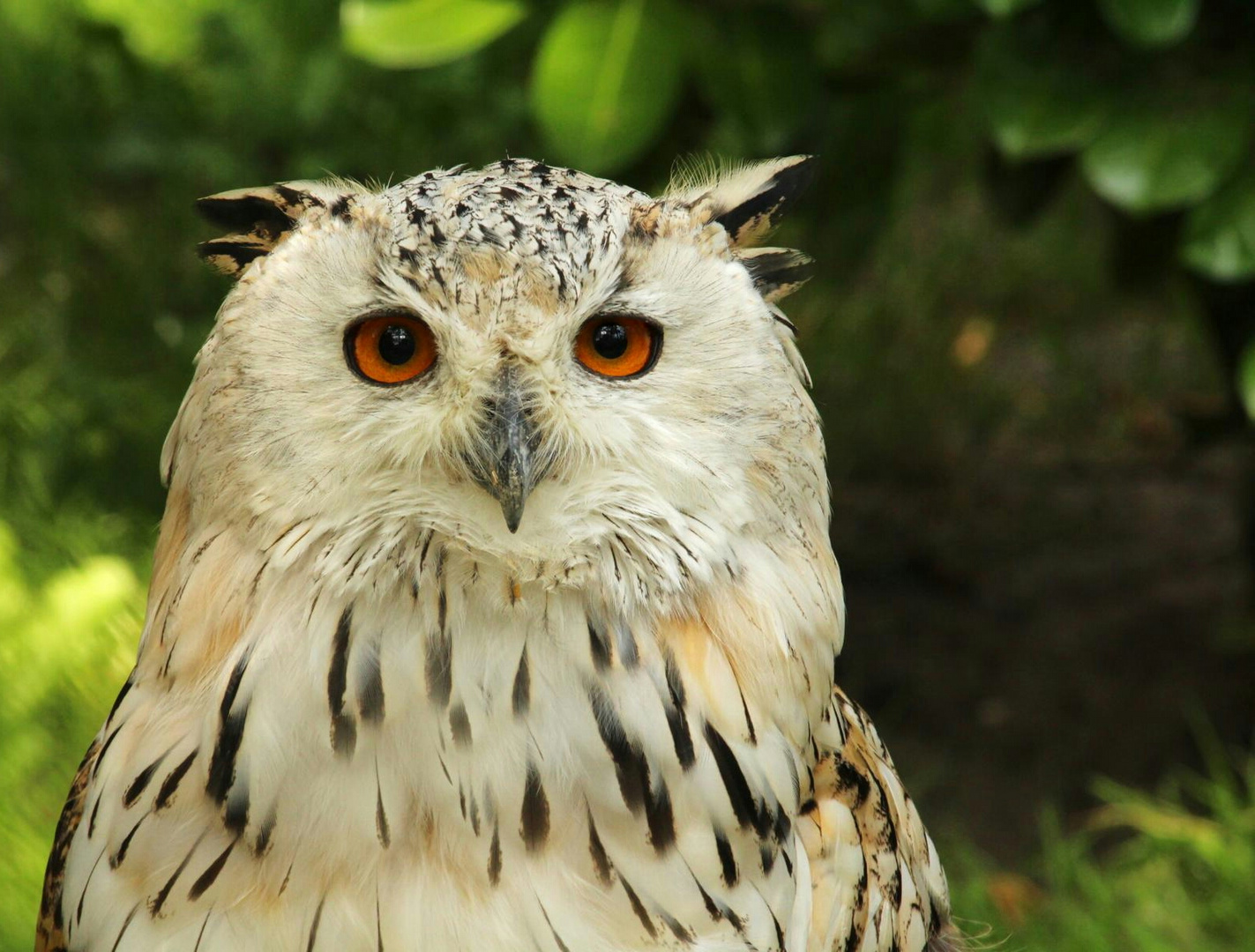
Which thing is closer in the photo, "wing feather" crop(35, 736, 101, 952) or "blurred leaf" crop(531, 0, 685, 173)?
"wing feather" crop(35, 736, 101, 952)

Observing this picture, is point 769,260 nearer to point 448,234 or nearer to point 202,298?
point 448,234

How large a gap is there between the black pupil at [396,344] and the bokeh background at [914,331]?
454mm

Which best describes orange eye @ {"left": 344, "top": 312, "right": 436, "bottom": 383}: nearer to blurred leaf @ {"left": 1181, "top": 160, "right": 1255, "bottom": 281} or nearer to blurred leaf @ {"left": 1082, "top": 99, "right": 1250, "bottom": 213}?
blurred leaf @ {"left": 1082, "top": 99, "right": 1250, "bottom": 213}

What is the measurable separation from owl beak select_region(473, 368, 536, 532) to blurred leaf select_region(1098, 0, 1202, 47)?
1.61m

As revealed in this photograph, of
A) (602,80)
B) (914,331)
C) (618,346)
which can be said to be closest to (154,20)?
(602,80)

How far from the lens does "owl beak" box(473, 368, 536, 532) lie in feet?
4.71

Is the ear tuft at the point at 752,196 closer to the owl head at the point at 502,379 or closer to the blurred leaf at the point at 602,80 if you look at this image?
the owl head at the point at 502,379

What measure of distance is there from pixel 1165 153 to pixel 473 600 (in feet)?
6.13

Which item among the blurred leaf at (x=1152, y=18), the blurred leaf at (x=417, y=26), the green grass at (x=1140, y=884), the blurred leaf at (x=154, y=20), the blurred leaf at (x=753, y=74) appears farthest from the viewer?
the green grass at (x=1140, y=884)

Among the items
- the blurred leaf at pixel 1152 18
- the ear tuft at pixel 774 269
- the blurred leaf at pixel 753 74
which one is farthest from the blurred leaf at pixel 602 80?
the ear tuft at pixel 774 269

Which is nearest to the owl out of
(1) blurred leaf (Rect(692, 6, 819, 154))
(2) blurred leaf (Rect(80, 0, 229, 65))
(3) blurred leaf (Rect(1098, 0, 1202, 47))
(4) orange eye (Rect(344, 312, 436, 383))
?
(4) orange eye (Rect(344, 312, 436, 383))

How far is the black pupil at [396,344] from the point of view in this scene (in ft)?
4.80

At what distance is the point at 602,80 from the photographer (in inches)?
108

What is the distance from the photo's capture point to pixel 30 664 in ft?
10.1
